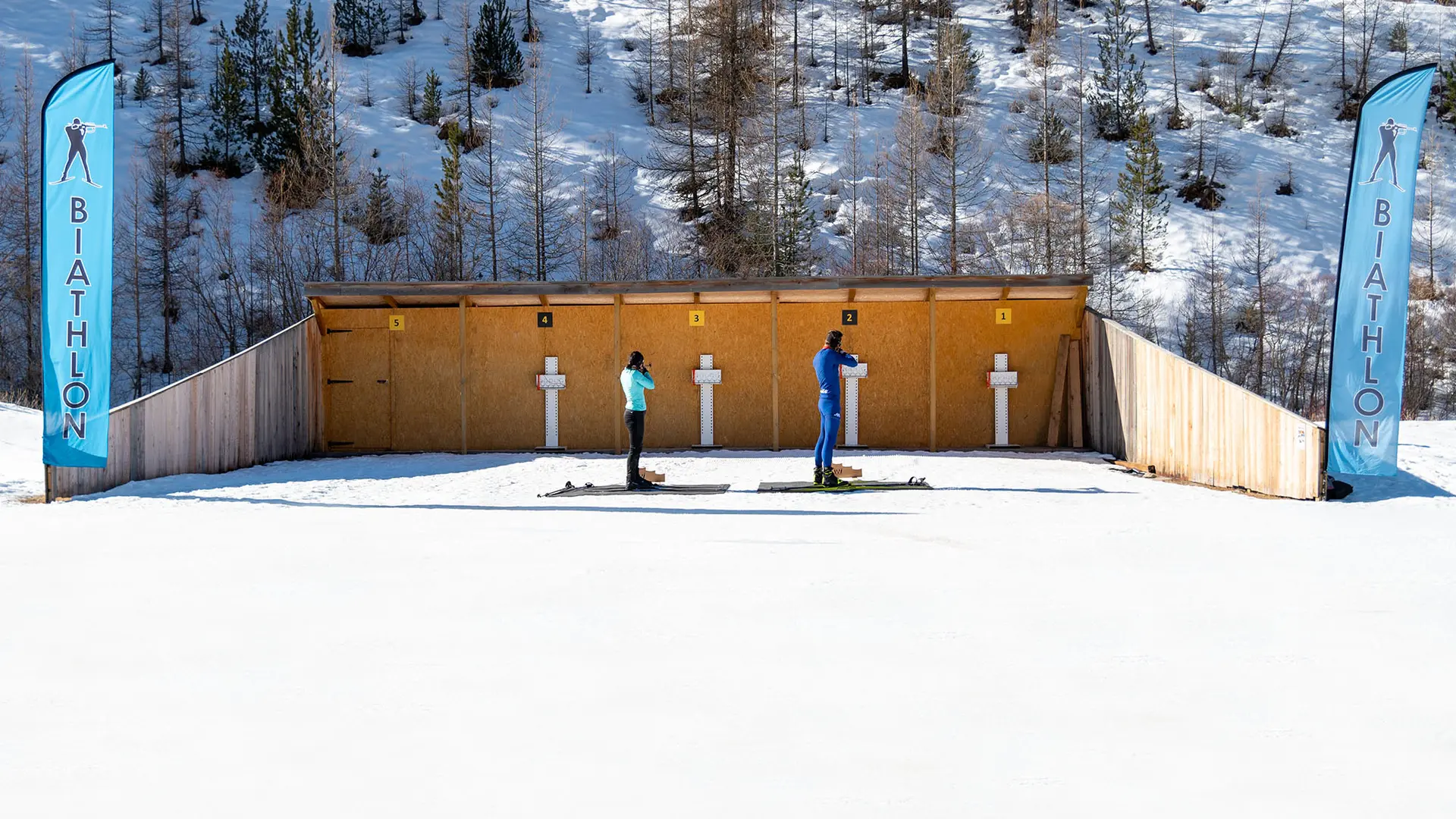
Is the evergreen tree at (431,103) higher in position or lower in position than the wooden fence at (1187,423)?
higher

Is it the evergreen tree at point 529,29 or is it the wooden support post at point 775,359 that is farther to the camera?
the evergreen tree at point 529,29

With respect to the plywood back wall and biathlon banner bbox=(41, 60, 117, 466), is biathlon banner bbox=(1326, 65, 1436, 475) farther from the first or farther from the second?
biathlon banner bbox=(41, 60, 117, 466)

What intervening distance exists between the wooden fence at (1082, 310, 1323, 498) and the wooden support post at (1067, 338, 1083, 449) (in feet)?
0.41

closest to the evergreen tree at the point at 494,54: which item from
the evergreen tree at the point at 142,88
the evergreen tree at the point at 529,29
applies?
the evergreen tree at the point at 529,29

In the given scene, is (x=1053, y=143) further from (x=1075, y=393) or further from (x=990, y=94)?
(x=1075, y=393)

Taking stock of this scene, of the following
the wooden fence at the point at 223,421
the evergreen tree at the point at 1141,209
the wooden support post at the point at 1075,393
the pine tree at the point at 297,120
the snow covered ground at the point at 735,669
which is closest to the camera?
the snow covered ground at the point at 735,669

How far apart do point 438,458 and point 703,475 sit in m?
4.82

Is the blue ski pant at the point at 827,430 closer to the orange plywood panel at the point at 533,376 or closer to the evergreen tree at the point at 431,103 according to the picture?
the orange plywood panel at the point at 533,376

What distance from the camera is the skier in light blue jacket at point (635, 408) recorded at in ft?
37.1

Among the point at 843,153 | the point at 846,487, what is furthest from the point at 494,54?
the point at 846,487

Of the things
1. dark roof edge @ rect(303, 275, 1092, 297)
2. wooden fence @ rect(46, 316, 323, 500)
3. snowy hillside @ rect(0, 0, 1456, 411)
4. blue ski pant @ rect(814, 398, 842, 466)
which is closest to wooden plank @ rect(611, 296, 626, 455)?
dark roof edge @ rect(303, 275, 1092, 297)

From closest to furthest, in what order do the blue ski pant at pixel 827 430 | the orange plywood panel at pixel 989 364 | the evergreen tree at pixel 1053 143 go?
the blue ski pant at pixel 827 430
the orange plywood panel at pixel 989 364
the evergreen tree at pixel 1053 143

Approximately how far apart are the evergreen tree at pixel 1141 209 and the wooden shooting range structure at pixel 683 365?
21294 mm

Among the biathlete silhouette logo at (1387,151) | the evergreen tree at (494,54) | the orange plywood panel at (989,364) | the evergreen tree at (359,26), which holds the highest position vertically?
the evergreen tree at (359,26)
